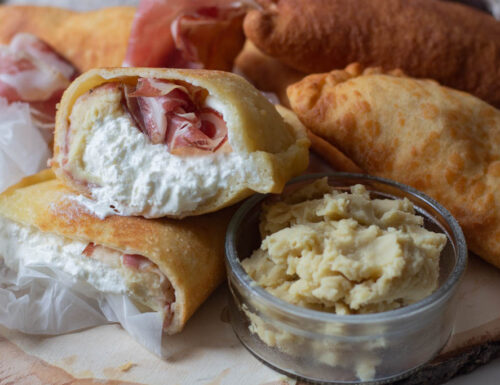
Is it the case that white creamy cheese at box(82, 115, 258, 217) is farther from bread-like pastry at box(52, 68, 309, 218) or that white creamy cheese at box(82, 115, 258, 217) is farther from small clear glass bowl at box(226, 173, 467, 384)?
small clear glass bowl at box(226, 173, 467, 384)

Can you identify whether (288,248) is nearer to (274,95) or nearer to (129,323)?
(129,323)

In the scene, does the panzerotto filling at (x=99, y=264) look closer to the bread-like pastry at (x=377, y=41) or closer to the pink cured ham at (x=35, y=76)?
the pink cured ham at (x=35, y=76)

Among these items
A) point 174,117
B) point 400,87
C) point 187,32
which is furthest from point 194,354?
point 187,32

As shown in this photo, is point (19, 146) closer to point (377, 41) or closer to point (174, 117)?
point (174, 117)

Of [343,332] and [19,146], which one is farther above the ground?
[343,332]

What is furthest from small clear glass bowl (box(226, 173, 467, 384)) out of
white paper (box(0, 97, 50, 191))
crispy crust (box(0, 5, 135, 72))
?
crispy crust (box(0, 5, 135, 72))

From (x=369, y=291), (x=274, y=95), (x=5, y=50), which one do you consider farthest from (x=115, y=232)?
(x=5, y=50)

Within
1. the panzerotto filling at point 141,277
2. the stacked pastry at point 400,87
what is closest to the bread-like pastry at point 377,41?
the stacked pastry at point 400,87
